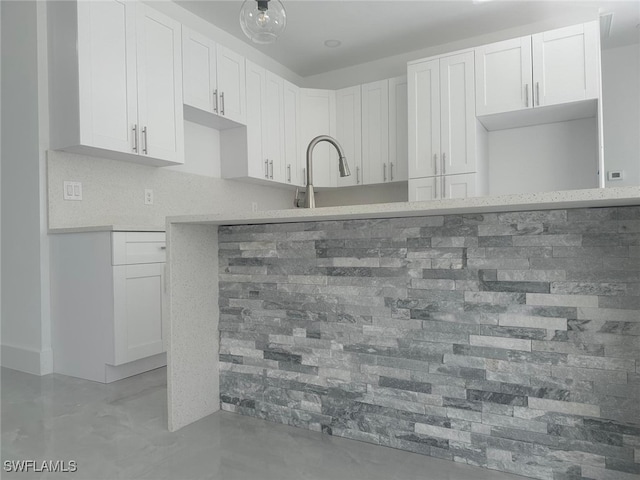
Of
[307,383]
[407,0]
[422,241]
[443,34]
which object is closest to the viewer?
[422,241]

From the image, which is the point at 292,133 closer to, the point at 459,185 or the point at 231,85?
the point at 231,85

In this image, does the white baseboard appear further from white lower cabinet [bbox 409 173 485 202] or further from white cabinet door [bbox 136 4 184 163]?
white lower cabinet [bbox 409 173 485 202]

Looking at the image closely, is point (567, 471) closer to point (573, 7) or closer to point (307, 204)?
point (307, 204)

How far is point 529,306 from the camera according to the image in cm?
128

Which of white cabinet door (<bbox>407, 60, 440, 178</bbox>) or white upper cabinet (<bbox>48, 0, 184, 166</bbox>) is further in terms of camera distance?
white cabinet door (<bbox>407, 60, 440, 178</bbox>)

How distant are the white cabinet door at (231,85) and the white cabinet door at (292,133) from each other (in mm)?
626

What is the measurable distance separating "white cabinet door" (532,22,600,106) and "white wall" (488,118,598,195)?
1.81 feet

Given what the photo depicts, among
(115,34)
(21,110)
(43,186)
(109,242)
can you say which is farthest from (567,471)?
(21,110)

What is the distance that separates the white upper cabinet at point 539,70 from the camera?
3.26 meters

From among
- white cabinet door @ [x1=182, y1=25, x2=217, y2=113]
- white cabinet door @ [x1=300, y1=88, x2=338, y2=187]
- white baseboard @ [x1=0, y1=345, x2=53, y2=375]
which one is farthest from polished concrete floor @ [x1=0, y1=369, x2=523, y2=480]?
white cabinet door @ [x1=300, y1=88, x2=338, y2=187]

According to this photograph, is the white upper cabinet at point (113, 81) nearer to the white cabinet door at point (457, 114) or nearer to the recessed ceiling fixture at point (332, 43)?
the recessed ceiling fixture at point (332, 43)

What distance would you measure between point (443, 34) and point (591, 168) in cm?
178

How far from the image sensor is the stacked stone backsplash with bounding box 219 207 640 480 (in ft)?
3.89

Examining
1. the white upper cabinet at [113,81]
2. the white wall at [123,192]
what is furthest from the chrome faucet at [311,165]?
the white upper cabinet at [113,81]
